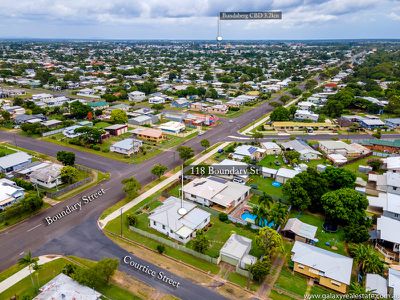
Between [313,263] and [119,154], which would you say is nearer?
[313,263]

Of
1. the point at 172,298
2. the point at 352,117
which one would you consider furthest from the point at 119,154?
the point at 352,117

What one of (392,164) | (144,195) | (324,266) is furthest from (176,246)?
(392,164)

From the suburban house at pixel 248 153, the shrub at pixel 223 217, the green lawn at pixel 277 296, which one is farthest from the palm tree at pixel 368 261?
the suburban house at pixel 248 153

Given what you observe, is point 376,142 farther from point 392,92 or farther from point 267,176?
point 392,92

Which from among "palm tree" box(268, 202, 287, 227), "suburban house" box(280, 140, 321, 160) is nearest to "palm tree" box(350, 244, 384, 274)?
"palm tree" box(268, 202, 287, 227)

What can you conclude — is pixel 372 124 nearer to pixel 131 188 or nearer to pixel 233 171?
pixel 233 171

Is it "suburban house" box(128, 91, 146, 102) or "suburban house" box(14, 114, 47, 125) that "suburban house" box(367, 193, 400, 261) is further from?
"suburban house" box(128, 91, 146, 102)
